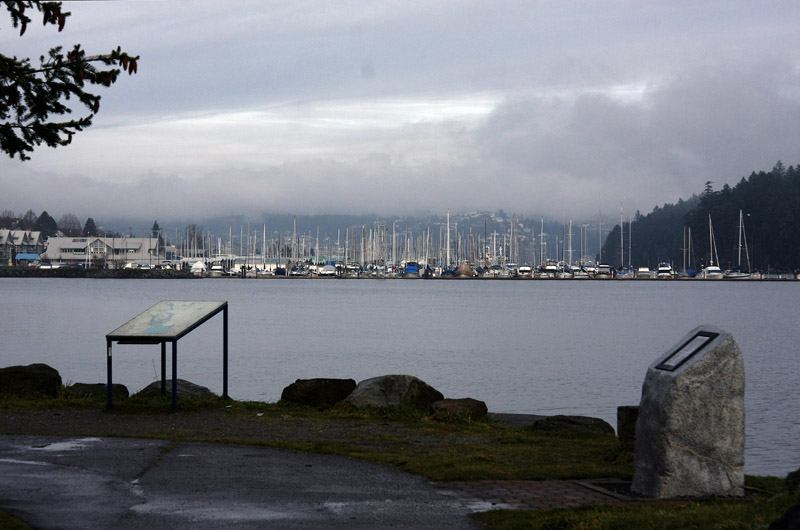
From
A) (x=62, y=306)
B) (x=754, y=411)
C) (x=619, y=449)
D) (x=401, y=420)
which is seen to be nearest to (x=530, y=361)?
(x=754, y=411)

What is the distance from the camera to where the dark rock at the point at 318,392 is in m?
19.8

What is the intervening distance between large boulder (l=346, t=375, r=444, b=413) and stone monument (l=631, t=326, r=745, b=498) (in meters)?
7.90

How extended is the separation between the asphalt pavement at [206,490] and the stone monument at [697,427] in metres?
2.30

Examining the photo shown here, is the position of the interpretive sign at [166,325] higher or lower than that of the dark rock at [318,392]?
higher

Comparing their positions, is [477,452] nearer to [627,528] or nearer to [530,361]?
[627,528]

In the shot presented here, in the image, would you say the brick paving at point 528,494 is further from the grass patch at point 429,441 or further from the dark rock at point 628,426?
the dark rock at point 628,426

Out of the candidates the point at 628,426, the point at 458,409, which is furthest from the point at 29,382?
the point at 628,426

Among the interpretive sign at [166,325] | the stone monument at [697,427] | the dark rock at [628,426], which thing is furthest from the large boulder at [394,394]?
the stone monument at [697,427]

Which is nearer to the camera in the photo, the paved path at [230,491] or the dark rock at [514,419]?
the paved path at [230,491]

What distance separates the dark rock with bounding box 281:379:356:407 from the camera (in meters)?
19.8

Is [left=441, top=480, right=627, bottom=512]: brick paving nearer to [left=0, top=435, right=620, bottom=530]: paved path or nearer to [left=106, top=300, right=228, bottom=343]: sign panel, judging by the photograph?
[left=0, top=435, right=620, bottom=530]: paved path

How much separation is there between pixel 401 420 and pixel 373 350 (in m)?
45.3

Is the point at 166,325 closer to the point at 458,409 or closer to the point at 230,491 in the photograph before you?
the point at 458,409

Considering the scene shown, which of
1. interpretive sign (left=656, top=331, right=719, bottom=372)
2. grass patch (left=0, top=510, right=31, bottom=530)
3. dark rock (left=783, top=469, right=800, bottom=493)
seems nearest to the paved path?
grass patch (left=0, top=510, right=31, bottom=530)
